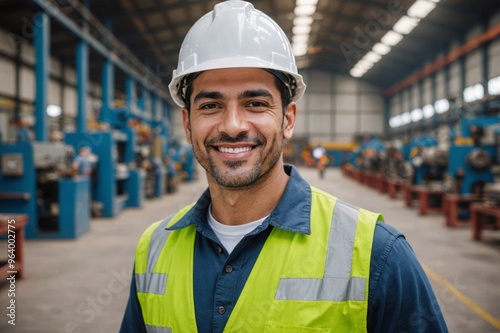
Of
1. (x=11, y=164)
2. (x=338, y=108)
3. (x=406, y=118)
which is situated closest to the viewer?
(x=11, y=164)

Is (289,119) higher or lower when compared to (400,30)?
lower

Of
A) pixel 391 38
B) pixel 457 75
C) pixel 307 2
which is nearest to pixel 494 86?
pixel 457 75

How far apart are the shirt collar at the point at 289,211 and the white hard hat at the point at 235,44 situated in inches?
15.9

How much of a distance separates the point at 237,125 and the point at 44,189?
25.1 feet

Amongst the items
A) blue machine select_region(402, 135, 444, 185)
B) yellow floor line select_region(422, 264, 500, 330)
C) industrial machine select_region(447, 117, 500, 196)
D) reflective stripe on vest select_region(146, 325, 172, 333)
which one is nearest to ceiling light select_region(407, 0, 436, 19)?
blue machine select_region(402, 135, 444, 185)

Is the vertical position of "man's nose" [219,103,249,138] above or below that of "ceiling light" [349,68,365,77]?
below

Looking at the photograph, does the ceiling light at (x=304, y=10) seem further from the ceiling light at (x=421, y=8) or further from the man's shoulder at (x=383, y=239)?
the man's shoulder at (x=383, y=239)

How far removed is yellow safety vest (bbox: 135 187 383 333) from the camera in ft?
4.32

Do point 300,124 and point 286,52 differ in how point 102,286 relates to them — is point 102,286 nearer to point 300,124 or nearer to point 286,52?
point 286,52

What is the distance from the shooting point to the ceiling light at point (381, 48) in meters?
22.3

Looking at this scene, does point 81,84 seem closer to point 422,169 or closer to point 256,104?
point 422,169

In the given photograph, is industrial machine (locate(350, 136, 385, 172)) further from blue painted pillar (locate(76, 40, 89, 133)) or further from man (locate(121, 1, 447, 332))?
man (locate(121, 1, 447, 332))

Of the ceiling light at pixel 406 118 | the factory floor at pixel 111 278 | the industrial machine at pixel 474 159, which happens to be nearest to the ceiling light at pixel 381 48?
the ceiling light at pixel 406 118

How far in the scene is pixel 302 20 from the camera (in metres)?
20.0
